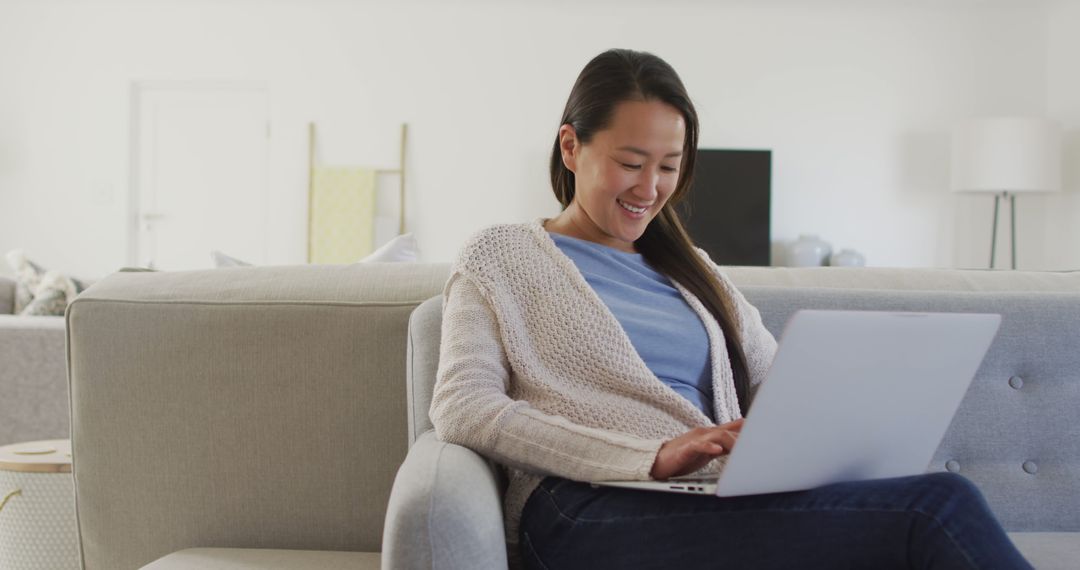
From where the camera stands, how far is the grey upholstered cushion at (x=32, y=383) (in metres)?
3.01

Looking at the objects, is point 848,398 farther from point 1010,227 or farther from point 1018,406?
point 1010,227

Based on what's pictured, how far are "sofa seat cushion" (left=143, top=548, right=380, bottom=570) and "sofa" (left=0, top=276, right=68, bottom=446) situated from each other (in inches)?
63.0

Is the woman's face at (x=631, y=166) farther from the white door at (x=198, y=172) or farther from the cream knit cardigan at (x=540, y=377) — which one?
the white door at (x=198, y=172)

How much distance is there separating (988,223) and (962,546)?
20.1ft

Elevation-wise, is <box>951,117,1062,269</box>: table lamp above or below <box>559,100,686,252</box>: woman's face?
above

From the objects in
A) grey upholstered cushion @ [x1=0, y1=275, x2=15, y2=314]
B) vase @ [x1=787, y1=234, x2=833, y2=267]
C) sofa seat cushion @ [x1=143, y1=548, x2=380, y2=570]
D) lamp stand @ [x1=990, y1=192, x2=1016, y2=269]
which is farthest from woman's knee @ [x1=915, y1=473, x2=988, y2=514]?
lamp stand @ [x1=990, y1=192, x2=1016, y2=269]

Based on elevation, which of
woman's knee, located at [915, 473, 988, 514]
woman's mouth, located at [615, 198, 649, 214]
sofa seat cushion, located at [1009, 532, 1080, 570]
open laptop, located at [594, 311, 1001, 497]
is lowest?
sofa seat cushion, located at [1009, 532, 1080, 570]

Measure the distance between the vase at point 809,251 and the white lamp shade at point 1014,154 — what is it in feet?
2.94

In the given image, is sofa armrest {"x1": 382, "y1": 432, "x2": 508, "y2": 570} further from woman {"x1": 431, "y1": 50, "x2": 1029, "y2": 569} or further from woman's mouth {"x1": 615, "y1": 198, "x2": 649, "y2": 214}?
woman's mouth {"x1": 615, "y1": 198, "x2": 649, "y2": 214}

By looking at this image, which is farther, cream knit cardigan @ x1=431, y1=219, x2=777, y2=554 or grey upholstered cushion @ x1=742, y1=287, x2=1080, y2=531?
grey upholstered cushion @ x1=742, y1=287, x2=1080, y2=531

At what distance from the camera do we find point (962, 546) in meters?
1.02

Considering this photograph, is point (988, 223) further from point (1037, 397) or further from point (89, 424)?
point (89, 424)

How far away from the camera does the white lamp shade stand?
234 inches

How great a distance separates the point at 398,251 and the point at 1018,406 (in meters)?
1.60
